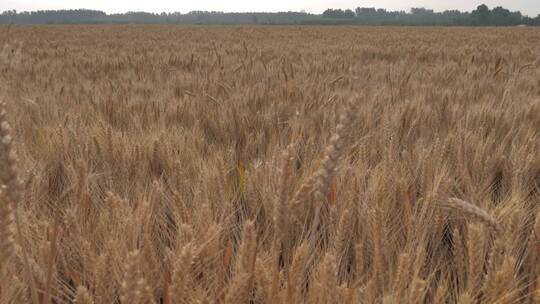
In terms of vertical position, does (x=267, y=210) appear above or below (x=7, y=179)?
below

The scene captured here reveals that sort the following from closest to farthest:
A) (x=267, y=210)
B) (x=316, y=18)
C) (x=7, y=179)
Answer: (x=7, y=179)
(x=267, y=210)
(x=316, y=18)

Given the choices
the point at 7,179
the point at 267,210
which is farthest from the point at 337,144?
the point at 267,210

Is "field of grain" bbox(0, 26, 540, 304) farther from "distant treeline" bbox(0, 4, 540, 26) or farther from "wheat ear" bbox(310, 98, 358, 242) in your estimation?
"distant treeline" bbox(0, 4, 540, 26)

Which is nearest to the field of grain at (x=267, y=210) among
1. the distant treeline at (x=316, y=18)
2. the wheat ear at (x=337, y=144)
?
the wheat ear at (x=337, y=144)

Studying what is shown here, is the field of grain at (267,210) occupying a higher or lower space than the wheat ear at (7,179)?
lower

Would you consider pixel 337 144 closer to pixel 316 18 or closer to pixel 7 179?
pixel 7 179

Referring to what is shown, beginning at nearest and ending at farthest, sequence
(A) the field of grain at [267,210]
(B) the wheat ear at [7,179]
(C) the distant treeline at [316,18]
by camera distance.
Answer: (B) the wheat ear at [7,179], (A) the field of grain at [267,210], (C) the distant treeline at [316,18]

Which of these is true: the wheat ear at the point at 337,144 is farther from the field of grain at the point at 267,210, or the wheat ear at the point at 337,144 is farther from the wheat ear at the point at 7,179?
the wheat ear at the point at 7,179

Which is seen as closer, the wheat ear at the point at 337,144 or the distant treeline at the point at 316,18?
the wheat ear at the point at 337,144

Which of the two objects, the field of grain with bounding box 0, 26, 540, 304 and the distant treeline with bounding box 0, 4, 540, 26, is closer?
the field of grain with bounding box 0, 26, 540, 304

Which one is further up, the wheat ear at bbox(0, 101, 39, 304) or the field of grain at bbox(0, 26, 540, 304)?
the wheat ear at bbox(0, 101, 39, 304)

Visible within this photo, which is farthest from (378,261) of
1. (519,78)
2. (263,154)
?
(519,78)

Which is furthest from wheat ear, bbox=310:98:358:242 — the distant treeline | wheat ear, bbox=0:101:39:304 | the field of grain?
the distant treeline

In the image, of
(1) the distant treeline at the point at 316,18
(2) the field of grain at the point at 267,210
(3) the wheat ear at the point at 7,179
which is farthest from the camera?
(1) the distant treeline at the point at 316,18
